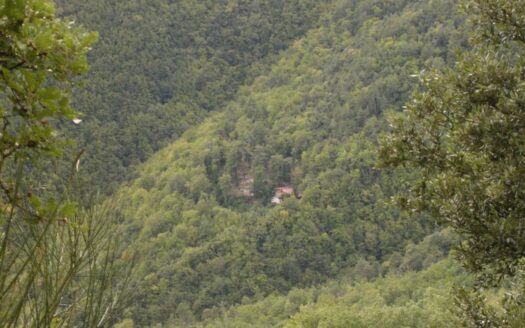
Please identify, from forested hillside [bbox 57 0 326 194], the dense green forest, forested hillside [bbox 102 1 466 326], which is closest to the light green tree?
the dense green forest

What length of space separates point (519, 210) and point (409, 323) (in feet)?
83.9

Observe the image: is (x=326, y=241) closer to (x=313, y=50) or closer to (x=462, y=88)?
(x=313, y=50)

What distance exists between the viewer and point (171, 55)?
11438 centimetres

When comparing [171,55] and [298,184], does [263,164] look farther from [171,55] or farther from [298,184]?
[171,55]

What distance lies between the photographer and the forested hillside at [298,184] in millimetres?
58469

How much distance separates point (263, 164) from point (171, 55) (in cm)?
4825

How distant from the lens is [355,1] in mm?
93125

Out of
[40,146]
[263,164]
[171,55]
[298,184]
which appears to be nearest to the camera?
[40,146]

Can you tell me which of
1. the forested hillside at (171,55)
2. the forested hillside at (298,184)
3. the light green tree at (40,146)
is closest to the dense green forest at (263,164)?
the light green tree at (40,146)

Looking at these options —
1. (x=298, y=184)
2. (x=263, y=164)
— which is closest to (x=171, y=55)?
(x=263, y=164)

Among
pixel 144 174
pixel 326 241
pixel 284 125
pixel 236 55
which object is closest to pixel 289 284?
pixel 326 241

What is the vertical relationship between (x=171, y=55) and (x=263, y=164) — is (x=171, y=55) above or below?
above

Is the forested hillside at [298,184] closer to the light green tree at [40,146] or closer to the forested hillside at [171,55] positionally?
the forested hillside at [171,55]

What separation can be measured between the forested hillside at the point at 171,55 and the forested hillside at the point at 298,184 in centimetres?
1022
